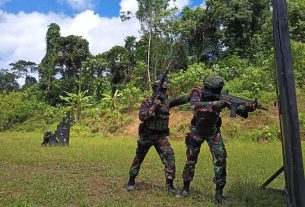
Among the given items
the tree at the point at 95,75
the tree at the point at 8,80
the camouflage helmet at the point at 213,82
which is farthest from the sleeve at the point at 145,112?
the tree at the point at 8,80

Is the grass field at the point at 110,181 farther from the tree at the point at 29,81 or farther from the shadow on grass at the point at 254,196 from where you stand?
the tree at the point at 29,81

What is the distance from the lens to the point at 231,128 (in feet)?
74.6

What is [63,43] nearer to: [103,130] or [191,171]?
[103,130]

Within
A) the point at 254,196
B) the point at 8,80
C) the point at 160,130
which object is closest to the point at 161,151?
the point at 160,130

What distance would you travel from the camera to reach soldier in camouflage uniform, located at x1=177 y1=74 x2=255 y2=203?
7453 millimetres

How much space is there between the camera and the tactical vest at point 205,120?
748 cm

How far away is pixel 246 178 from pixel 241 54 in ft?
87.1

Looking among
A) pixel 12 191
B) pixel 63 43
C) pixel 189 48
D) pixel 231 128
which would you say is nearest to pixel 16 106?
pixel 63 43

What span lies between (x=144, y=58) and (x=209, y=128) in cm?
3116

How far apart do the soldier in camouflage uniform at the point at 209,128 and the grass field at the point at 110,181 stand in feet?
1.33

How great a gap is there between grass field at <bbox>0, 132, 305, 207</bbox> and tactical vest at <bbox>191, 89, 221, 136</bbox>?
120 centimetres

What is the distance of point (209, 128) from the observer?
25.1 feet

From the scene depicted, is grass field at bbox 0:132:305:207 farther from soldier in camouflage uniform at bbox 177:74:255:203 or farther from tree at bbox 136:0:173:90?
tree at bbox 136:0:173:90

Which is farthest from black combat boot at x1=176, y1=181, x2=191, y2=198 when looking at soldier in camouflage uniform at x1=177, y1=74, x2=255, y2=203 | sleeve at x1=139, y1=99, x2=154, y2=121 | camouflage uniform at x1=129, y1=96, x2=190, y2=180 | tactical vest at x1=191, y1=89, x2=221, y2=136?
sleeve at x1=139, y1=99, x2=154, y2=121
